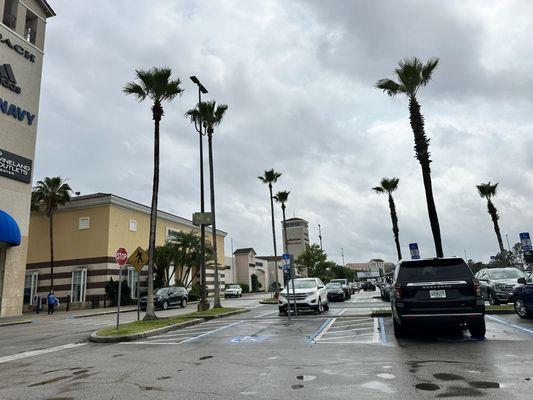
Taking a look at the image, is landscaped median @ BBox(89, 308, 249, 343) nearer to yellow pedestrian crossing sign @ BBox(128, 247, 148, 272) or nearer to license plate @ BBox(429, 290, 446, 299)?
yellow pedestrian crossing sign @ BBox(128, 247, 148, 272)

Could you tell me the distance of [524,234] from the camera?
20078mm

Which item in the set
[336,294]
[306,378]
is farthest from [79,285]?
[306,378]

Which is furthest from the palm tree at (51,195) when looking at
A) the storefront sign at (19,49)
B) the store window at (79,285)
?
the storefront sign at (19,49)

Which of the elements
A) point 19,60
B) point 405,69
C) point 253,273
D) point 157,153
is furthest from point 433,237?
point 253,273

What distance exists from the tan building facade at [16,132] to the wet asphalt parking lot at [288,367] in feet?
61.3

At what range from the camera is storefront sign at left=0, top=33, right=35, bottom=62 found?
29.8 metres

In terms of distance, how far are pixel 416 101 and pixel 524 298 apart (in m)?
11.1

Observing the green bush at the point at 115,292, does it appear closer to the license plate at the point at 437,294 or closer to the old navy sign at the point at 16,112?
the old navy sign at the point at 16,112

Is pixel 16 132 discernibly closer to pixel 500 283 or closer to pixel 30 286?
pixel 30 286

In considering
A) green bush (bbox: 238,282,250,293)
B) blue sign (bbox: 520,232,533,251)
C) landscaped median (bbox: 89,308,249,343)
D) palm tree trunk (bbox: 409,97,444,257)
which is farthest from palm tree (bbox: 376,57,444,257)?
green bush (bbox: 238,282,250,293)

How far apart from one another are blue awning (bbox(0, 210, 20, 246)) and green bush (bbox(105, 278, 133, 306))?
481 inches

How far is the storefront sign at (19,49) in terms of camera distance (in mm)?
29828

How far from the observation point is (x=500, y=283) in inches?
722

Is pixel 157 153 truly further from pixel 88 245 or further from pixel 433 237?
pixel 88 245
